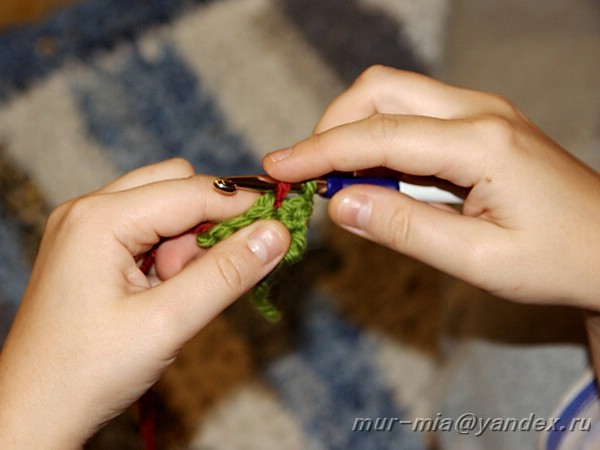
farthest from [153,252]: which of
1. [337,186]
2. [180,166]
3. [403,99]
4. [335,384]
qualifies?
[335,384]

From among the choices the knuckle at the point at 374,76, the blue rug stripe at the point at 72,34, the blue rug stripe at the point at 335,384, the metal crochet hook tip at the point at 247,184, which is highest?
the blue rug stripe at the point at 72,34

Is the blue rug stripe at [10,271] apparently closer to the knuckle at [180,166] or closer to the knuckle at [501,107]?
the knuckle at [180,166]

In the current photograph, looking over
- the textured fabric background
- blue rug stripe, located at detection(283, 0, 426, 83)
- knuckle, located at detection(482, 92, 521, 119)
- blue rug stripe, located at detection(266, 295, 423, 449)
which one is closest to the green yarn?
knuckle, located at detection(482, 92, 521, 119)

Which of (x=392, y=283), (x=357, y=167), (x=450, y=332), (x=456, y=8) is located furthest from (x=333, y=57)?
(x=357, y=167)

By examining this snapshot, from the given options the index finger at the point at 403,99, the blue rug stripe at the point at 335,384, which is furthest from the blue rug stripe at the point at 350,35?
the index finger at the point at 403,99

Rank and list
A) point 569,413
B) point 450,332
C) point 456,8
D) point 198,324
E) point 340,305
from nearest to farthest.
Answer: point 198,324 < point 569,413 < point 450,332 < point 340,305 < point 456,8

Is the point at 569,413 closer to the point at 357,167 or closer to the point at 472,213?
the point at 472,213

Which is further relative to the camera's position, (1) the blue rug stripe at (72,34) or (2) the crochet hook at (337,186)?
(1) the blue rug stripe at (72,34)

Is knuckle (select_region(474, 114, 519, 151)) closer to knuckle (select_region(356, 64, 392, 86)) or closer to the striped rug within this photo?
knuckle (select_region(356, 64, 392, 86))
